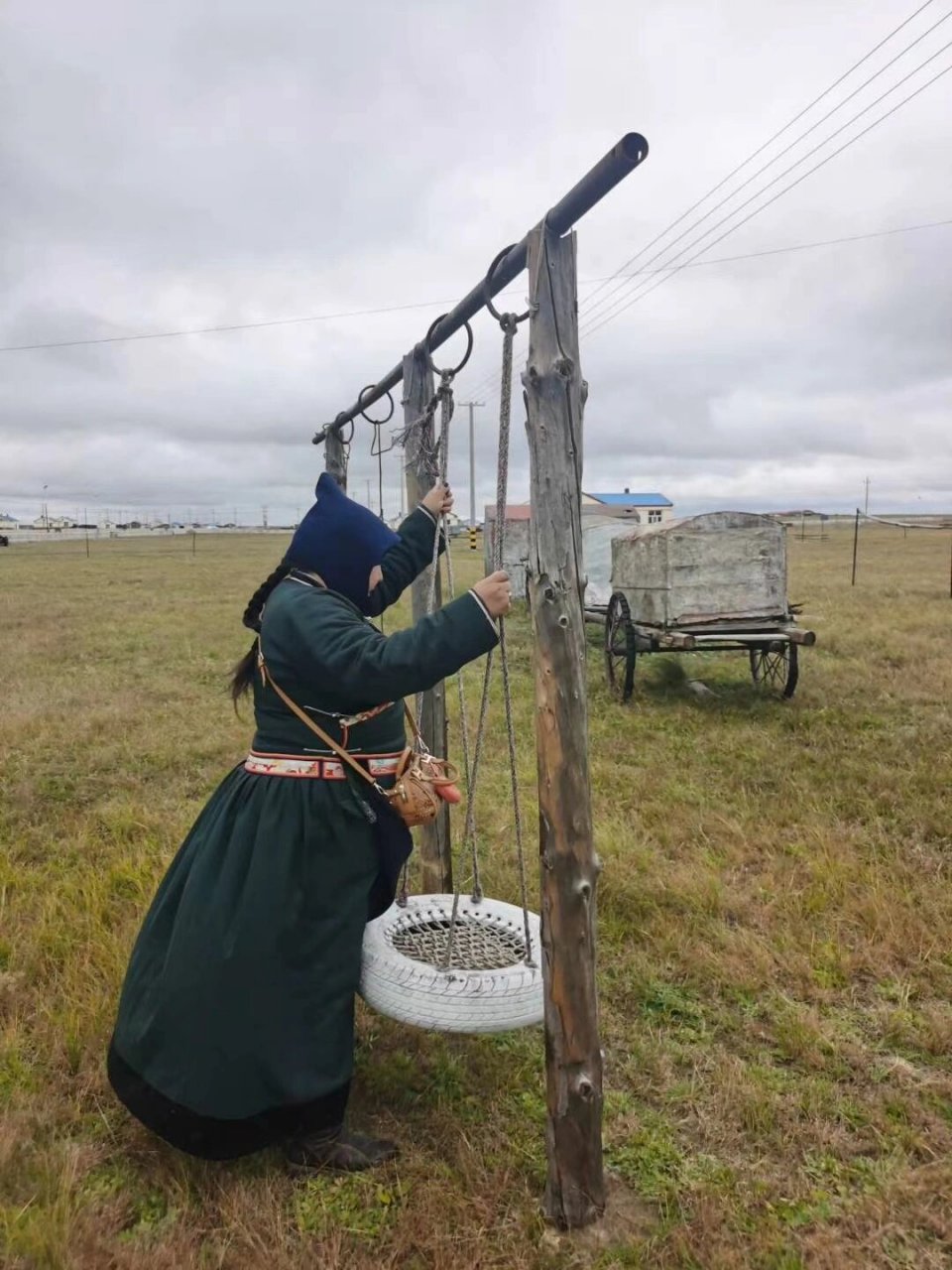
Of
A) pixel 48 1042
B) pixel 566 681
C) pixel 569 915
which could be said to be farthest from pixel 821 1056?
pixel 48 1042

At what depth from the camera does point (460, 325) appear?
9.84 ft

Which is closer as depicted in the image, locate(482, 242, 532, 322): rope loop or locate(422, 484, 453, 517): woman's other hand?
locate(482, 242, 532, 322): rope loop

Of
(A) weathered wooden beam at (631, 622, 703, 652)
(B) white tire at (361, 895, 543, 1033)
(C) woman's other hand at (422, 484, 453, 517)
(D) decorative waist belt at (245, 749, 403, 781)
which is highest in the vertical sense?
(C) woman's other hand at (422, 484, 453, 517)

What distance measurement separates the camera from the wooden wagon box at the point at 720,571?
837cm

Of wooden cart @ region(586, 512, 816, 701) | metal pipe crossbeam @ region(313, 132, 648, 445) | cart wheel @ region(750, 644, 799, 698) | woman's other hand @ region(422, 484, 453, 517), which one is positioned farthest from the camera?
cart wheel @ region(750, 644, 799, 698)

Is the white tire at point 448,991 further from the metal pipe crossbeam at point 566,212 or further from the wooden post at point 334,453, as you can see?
the wooden post at point 334,453

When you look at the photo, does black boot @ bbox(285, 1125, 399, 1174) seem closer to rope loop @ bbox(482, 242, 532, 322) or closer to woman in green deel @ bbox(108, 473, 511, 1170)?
woman in green deel @ bbox(108, 473, 511, 1170)

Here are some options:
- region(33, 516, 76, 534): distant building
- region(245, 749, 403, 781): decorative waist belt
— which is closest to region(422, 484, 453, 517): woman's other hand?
region(245, 749, 403, 781): decorative waist belt

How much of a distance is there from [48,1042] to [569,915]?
2152 mm

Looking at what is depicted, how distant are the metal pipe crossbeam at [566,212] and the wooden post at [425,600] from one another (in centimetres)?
24

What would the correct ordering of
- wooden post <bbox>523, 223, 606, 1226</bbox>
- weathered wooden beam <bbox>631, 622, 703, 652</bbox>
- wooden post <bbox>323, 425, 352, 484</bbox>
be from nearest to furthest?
wooden post <bbox>523, 223, 606, 1226</bbox>, wooden post <bbox>323, 425, 352, 484</bbox>, weathered wooden beam <bbox>631, 622, 703, 652</bbox>

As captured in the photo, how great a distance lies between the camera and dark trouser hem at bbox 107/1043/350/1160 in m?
2.40

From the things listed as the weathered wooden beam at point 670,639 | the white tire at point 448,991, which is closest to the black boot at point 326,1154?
the white tire at point 448,991

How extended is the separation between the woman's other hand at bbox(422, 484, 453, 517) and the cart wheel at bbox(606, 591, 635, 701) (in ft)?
19.2
